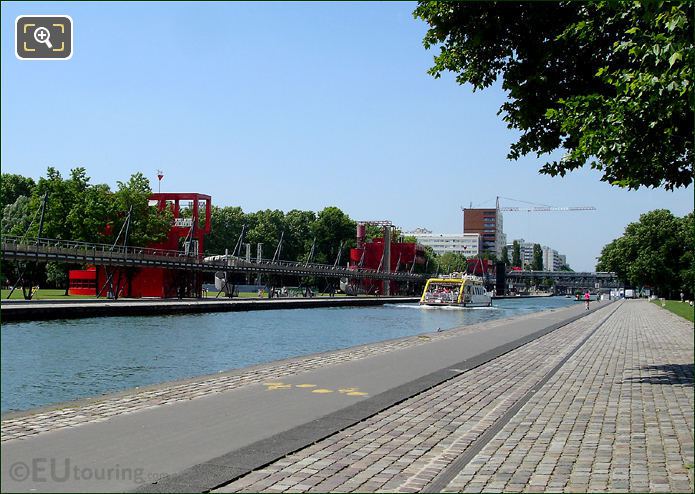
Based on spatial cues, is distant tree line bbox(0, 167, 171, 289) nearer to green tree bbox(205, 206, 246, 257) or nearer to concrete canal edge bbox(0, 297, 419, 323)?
concrete canal edge bbox(0, 297, 419, 323)

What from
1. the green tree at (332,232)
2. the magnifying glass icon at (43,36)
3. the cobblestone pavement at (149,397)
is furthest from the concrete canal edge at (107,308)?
the green tree at (332,232)

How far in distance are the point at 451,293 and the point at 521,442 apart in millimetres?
76678

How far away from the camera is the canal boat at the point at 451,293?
8394 centimetres

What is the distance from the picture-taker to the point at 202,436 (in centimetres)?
872

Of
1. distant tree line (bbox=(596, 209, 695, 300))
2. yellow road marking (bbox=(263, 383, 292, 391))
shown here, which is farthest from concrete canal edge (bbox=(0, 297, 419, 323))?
distant tree line (bbox=(596, 209, 695, 300))

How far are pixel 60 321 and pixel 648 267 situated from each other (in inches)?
3114

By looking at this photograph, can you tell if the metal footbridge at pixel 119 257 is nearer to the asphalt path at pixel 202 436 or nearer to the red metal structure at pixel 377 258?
the red metal structure at pixel 377 258

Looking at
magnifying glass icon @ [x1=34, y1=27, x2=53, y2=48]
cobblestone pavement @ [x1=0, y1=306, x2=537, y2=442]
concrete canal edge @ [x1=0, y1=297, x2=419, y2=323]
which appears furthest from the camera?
concrete canal edge @ [x1=0, y1=297, x2=419, y2=323]

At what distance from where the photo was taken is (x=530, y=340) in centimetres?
2670

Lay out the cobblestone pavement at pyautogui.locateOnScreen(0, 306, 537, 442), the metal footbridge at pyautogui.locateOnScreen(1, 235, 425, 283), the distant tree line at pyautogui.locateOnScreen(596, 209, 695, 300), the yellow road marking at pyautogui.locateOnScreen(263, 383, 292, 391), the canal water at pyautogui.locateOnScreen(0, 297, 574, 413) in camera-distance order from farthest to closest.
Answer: the distant tree line at pyautogui.locateOnScreen(596, 209, 695, 300) < the metal footbridge at pyautogui.locateOnScreen(1, 235, 425, 283) < the canal water at pyautogui.locateOnScreen(0, 297, 574, 413) < the yellow road marking at pyautogui.locateOnScreen(263, 383, 292, 391) < the cobblestone pavement at pyautogui.locateOnScreen(0, 306, 537, 442)

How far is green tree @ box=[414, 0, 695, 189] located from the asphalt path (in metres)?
5.56

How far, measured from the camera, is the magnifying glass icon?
5.09m

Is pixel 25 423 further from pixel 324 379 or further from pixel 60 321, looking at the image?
pixel 60 321

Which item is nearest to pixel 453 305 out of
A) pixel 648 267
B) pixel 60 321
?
pixel 648 267
